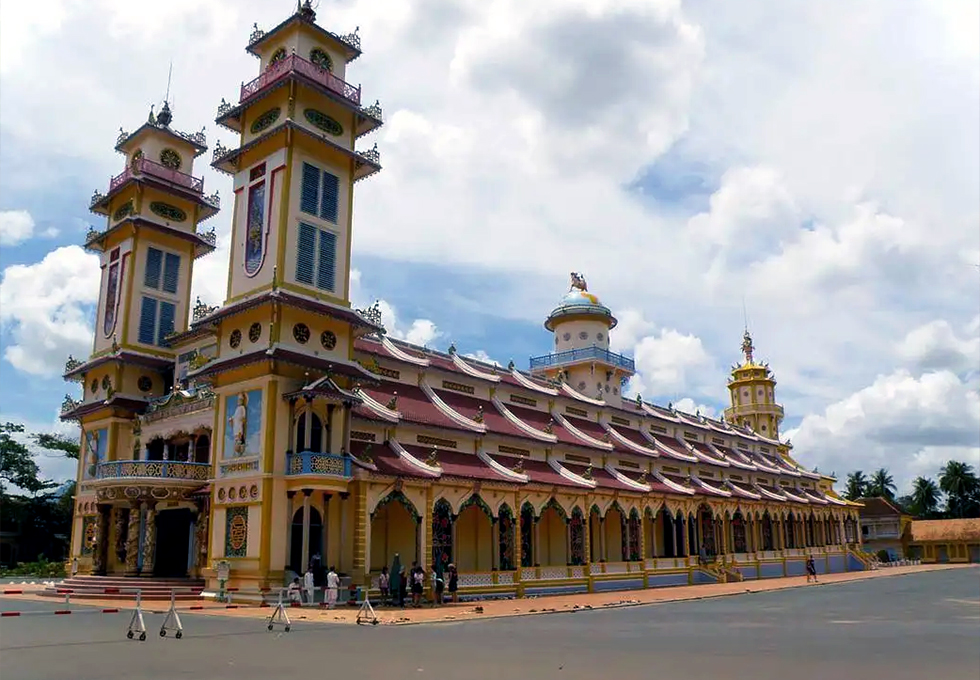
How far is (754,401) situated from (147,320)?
61.2 m

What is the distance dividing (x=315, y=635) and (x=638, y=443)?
37.0 metres

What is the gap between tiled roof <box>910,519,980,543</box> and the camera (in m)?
88.1

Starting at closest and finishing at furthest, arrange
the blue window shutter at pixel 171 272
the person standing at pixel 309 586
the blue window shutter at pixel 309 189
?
the person standing at pixel 309 586 < the blue window shutter at pixel 309 189 < the blue window shutter at pixel 171 272

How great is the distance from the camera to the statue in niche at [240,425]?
95.0 feet

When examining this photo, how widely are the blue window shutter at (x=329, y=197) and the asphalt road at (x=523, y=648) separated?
16411 millimetres

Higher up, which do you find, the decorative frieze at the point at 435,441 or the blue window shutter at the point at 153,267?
the blue window shutter at the point at 153,267

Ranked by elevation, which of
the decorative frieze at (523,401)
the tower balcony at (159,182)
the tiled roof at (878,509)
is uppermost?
the tower balcony at (159,182)

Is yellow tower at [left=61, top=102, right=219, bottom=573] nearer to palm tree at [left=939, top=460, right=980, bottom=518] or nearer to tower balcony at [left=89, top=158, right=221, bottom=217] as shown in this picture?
tower balcony at [left=89, top=158, right=221, bottom=217]

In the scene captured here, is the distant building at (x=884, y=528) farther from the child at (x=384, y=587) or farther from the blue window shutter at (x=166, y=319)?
the blue window shutter at (x=166, y=319)

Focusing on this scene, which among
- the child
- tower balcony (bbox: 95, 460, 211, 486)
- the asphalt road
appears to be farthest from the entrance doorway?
the asphalt road

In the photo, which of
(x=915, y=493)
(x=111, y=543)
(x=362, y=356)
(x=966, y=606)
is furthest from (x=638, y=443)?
(x=915, y=493)

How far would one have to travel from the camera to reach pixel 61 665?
38.2 ft

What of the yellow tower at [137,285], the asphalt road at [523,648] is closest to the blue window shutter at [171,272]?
the yellow tower at [137,285]

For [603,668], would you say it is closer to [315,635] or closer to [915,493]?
[315,635]
